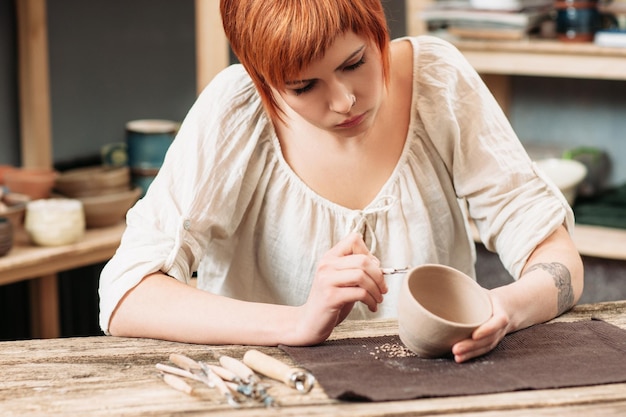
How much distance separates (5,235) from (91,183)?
396mm

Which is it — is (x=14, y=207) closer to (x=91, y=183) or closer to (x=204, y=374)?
(x=91, y=183)

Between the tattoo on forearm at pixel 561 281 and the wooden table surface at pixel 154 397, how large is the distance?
295mm

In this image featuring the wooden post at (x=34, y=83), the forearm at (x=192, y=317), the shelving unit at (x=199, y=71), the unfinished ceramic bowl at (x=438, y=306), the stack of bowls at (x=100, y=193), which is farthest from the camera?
the wooden post at (x=34, y=83)

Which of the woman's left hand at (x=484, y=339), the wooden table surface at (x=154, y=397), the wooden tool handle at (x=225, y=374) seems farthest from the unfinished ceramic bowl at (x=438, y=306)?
the wooden tool handle at (x=225, y=374)

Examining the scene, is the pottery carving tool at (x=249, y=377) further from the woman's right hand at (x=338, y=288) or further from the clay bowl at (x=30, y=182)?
the clay bowl at (x=30, y=182)

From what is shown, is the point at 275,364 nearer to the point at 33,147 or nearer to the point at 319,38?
the point at 319,38

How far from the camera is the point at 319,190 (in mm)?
1644

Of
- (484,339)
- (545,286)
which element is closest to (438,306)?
(484,339)

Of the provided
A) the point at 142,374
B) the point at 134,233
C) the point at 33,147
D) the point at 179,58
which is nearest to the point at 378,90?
the point at 134,233

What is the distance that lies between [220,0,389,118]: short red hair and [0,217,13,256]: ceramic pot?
1.30m

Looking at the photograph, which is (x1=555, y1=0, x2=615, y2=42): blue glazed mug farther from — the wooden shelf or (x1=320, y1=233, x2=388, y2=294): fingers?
(x1=320, y1=233, x2=388, y2=294): fingers

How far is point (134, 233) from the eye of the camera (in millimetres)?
1489

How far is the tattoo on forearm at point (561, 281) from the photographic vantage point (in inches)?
55.2

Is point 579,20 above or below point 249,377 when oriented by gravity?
above
